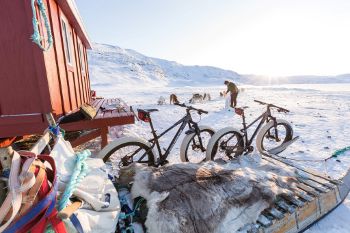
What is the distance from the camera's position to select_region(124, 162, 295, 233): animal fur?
2.22 m

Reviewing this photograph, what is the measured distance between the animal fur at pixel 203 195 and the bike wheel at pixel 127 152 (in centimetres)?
84

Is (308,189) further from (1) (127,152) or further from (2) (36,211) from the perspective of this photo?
(2) (36,211)

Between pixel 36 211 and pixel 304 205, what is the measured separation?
2691 mm

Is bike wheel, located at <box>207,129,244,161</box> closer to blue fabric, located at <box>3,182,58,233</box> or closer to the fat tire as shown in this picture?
the fat tire

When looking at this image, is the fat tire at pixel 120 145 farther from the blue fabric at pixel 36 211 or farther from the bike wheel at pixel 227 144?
the blue fabric at pixel 36 211

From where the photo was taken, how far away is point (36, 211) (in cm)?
151

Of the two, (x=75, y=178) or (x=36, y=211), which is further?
(x=75, y=178)

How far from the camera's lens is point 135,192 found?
101 inches

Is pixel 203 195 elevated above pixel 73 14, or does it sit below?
below

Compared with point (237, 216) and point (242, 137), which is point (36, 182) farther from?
point (242, 137)

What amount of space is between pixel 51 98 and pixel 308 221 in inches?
163

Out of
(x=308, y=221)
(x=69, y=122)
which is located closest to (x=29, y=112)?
(x=69, y=122)

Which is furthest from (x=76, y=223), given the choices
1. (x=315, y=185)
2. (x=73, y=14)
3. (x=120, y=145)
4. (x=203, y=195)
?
(x=73, y=14)

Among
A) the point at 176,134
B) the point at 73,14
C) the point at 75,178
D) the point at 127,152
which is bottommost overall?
the point at 127,152
